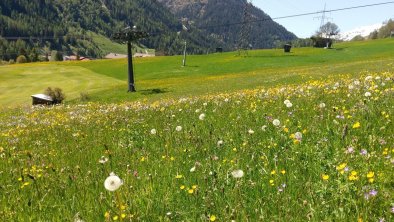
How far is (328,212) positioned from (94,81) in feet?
225

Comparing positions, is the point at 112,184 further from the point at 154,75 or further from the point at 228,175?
the point at 154,75

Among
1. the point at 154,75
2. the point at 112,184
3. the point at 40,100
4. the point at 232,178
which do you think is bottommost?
the point at 40,100

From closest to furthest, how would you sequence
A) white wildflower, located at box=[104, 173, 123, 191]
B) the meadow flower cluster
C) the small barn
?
white wildflower, located at box=[104, 173, 123, 191]
the meadow flower cluster
the small barn

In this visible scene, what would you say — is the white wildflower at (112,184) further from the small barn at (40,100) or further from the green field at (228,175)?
the small barn at (40,100)

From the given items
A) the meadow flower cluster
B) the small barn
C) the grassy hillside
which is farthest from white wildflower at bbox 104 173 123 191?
the grassy hillside

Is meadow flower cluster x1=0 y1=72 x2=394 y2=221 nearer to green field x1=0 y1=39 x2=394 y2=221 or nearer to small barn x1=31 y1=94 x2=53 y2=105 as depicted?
green field x1=0 y1=39 x2=394 y2=221

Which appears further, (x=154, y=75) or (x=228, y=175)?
(x=154, y=75)

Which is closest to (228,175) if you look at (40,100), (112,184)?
(112,184)

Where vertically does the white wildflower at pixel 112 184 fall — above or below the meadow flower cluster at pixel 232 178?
above

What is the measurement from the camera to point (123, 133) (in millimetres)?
9312

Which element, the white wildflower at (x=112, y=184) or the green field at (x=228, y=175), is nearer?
the white wildflower at (x=112, y=184)

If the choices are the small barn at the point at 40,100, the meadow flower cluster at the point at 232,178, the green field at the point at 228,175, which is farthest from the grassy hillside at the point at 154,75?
the meadow flower cluster at the point at 232,178

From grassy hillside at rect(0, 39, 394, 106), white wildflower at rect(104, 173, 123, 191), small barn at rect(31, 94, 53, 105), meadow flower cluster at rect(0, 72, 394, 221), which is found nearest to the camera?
white wildflower at rect(104, 173, 123, 191)

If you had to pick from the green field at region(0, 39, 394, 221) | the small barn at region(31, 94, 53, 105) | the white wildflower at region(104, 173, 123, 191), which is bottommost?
the small barn at region(31, 94, 53, 105)
